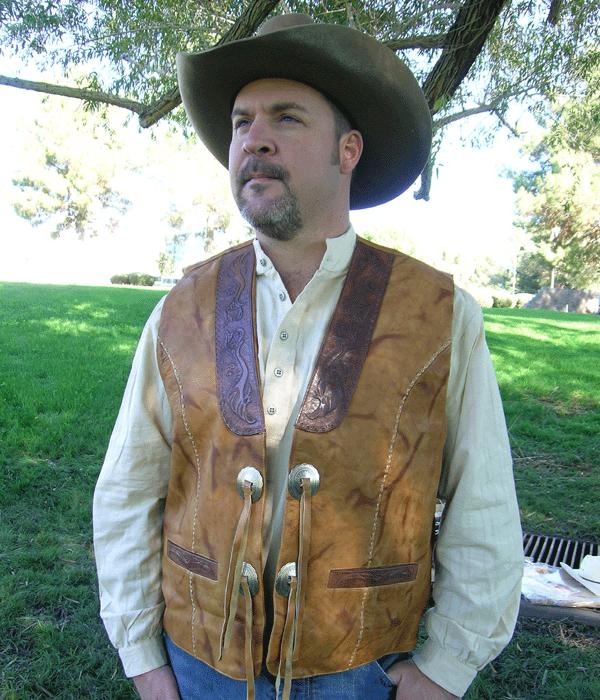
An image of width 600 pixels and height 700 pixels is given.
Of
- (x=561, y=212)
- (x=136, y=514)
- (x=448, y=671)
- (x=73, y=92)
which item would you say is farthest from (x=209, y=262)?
(x=561, y=212)

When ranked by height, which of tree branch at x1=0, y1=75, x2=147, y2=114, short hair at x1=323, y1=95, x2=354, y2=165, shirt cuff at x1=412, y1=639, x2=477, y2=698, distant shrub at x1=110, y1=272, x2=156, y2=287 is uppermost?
tree branch at x1=0, y1=75, x2=147, y2=114

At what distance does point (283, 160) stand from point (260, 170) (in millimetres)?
61

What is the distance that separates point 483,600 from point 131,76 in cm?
457

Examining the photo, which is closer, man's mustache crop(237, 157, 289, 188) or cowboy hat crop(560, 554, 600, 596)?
man's mustache crop(237, 157, 289, 188)

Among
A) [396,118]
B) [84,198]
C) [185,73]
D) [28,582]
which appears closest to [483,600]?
[396,118]

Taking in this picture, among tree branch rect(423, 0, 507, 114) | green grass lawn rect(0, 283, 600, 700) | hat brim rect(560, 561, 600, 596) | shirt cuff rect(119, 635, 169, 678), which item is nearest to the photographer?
shirt cuff rect(119, 635, 169, 678)

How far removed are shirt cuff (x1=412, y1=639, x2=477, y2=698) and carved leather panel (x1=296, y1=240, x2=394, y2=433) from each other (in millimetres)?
598

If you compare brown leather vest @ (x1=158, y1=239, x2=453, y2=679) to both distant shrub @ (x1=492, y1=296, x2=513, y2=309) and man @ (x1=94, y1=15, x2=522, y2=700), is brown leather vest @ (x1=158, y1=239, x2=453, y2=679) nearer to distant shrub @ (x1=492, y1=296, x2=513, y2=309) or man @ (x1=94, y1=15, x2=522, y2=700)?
man @ (x1=94, y1=15, x2=522, y2=700)

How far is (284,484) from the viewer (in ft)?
4.76

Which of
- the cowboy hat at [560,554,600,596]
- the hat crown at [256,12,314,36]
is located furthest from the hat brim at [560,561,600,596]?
the hat crown at [256,12,314,36]

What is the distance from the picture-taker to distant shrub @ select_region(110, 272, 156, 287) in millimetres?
29766

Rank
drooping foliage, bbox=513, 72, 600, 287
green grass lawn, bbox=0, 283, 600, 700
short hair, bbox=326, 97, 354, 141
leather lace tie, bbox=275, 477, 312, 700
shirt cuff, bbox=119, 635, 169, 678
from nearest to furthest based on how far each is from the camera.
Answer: leather lace tie, bbox=275, 477, 312, 700 → shirt cuff, bbox=119, 635, 169, 678 → short hair, bbox=326, 97, 354, 141 → green grass lawn, bbox=0, 283, 600, 700 → drooping foliage, bbox=513, 72, 600, 287

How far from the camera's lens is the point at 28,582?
10.6ft

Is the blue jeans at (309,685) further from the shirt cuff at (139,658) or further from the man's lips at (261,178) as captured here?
the man's lips at (261,178)
